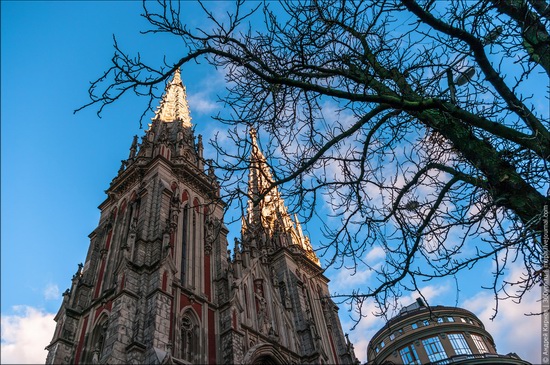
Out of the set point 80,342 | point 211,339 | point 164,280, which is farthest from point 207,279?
point 80,342

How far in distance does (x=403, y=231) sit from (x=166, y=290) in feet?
35.9

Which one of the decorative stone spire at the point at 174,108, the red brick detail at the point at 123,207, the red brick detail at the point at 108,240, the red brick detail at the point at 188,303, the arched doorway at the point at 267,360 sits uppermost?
the decorative stone spire at the point at 174,108

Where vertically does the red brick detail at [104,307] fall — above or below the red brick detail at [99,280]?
below

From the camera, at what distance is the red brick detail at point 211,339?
15.7 m

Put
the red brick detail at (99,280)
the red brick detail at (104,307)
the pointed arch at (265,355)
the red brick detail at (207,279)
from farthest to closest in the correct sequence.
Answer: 1. the red brick detail at (207,279)
2. the red brick detail at (99,280)
3. the pointed arch at (265,355)
4. the red brick detail at (104,307)

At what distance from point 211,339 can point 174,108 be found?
19.1m

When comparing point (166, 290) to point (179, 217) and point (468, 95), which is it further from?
point (468, 95)

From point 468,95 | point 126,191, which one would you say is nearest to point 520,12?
point 468,95

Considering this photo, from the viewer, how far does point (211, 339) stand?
1631 cm

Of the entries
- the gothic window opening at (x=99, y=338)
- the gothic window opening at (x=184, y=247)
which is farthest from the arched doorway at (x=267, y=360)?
the gothic window opening at (x=99, y=338)

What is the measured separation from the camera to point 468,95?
6.24 meters

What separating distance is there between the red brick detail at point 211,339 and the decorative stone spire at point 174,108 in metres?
15.1

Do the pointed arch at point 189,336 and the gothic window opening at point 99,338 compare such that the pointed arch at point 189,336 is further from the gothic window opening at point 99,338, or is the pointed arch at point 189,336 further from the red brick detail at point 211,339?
the gothic window opening at point 99,338

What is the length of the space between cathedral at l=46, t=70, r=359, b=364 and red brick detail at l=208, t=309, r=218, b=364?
0.05 metres
